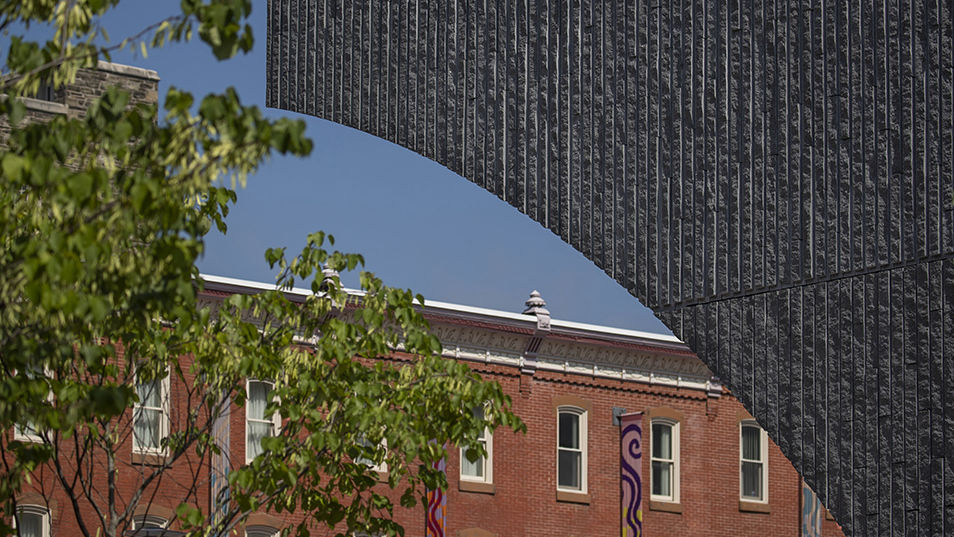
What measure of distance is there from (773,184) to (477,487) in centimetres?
1971

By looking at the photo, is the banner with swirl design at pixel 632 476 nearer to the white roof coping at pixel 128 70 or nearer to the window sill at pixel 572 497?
the window sill at pixel 572 497

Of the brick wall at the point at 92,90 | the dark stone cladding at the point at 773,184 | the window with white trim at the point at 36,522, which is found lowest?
the window with white trim at the point at 36,522

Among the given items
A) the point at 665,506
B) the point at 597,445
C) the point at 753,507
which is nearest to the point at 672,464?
the point at 665,506

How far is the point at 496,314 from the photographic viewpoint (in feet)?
107

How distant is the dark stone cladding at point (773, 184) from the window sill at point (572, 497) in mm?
18083

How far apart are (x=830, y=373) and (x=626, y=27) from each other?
398 cm

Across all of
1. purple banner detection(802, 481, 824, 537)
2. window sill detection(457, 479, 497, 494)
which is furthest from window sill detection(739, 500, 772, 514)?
window sill detection(457, 479, 497, 494)

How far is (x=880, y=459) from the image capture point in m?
12.3

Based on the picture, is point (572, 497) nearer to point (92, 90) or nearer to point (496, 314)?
point (496, 314)

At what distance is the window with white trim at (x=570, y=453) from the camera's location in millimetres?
33438

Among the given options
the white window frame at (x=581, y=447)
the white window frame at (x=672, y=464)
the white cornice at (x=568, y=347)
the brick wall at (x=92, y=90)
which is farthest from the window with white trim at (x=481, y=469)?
the brick wall at (x=92, y=90)

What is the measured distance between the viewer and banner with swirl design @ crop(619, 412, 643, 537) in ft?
108

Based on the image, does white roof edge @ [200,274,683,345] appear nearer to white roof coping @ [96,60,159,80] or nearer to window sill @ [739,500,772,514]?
window sill @ [739,500,772,514]

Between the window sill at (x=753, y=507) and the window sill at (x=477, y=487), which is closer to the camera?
the window sill at (x=477, y=487)
